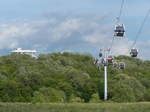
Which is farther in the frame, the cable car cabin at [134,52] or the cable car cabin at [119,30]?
the cable car cabin at [134,52]

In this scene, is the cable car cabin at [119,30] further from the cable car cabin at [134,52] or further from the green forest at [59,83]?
the green forest at [59,83]

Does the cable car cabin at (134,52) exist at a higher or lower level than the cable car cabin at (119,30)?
lower

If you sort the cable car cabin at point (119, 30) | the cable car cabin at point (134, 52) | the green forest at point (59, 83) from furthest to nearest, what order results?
the green forest at point (59, 83)
the cable car cabin at point (134, 52)
the cable car cabin at point (119, 30)

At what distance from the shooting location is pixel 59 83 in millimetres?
86062

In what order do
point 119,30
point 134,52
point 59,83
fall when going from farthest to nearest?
point 59,83 → point 134,52 → point 119,30

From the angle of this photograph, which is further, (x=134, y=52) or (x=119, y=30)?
(x=134, y=52)

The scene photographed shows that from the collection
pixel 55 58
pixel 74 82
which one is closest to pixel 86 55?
pixel 55 58

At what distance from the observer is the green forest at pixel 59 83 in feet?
259

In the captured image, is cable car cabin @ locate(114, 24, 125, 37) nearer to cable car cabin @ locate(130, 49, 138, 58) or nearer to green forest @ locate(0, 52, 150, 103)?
cable car cabin @ locate(130, 49, 138, 58)

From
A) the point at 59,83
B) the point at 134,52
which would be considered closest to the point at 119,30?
the point at 134,52

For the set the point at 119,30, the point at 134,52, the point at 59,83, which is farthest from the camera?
the point at 59,83

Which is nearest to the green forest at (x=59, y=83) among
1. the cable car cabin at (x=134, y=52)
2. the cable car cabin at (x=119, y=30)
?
the cable car cabin at (x=134, y=52)

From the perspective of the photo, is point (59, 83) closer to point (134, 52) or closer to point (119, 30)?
A: point (134, 52)

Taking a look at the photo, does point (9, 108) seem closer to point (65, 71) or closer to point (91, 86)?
point (91, 86)
